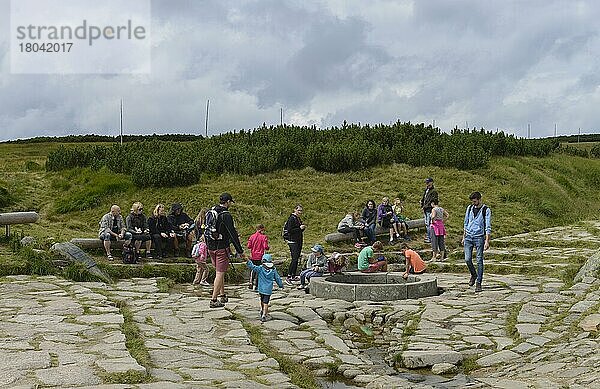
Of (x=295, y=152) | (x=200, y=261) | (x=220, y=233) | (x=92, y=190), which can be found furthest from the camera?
(x=295, y=152)

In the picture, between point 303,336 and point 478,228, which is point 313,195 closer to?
point 478,228

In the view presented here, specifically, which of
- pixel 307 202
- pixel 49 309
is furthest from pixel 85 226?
pixel 49 309

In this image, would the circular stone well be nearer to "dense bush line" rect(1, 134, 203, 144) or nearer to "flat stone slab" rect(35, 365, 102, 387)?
"flat stone slab" rect(35, 365, 102, 387)

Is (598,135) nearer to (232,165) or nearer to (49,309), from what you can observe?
(232,165)

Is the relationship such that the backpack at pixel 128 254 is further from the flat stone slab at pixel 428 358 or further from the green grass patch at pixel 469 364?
the green grass patch at pixel 469 364

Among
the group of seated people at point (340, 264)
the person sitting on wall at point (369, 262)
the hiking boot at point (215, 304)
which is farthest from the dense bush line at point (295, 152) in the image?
the hiking boot at point (215, 304)

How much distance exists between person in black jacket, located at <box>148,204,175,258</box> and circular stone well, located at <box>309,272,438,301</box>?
5.12m

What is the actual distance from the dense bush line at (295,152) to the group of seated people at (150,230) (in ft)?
23.2

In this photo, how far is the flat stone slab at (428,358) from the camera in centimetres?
842

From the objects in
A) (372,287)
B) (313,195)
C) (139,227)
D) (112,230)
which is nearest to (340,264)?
(372,287)

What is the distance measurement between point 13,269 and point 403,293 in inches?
296

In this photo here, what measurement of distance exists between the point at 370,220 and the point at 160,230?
5.92m

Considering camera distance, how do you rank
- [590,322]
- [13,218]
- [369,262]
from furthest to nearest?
[13,218] < [369,262] < [590,322]

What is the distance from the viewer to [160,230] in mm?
16688
